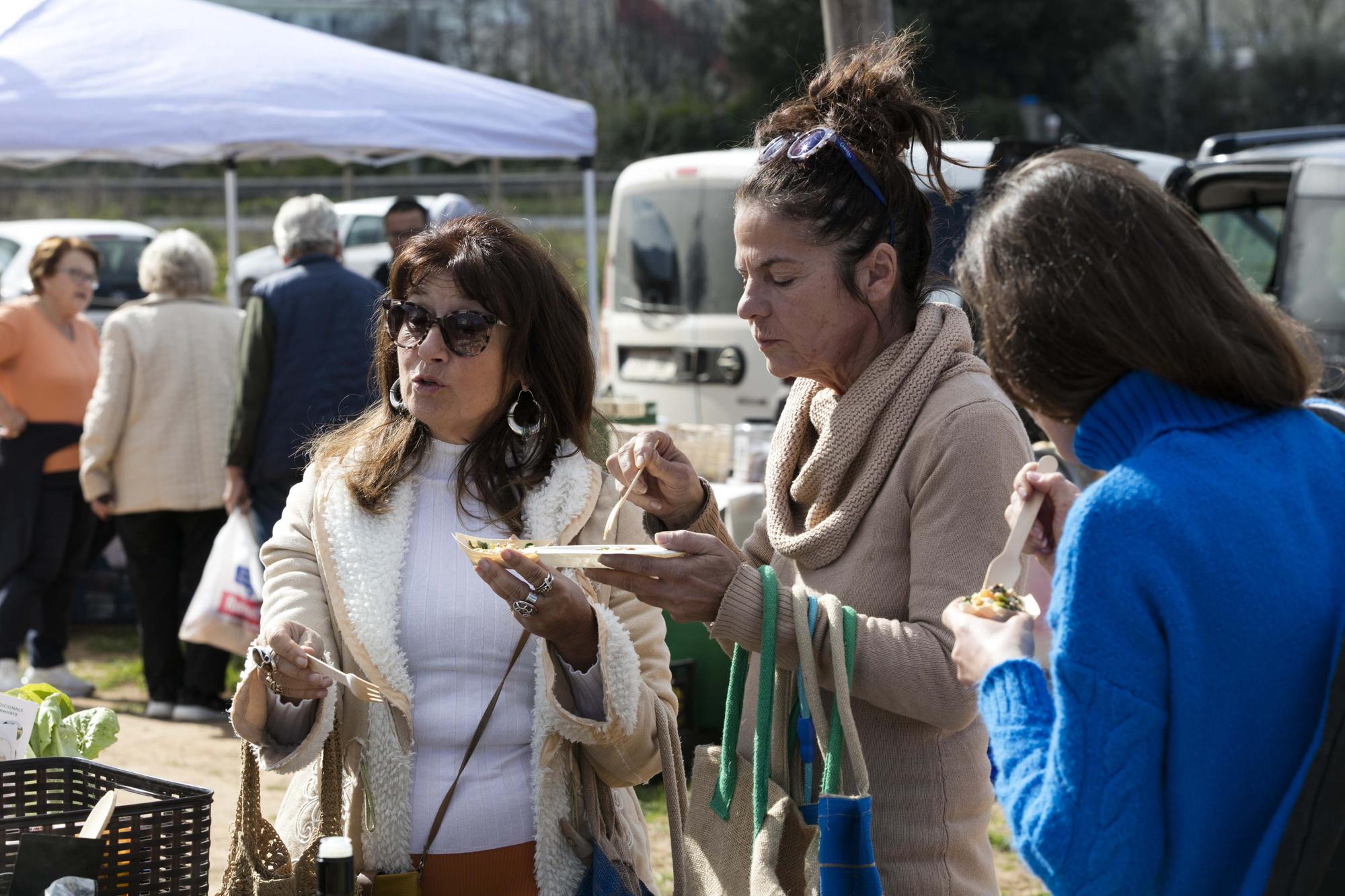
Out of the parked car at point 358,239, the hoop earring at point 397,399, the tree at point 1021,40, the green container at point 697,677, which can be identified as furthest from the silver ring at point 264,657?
the tree at point 1021,40

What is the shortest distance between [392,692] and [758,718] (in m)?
0.62

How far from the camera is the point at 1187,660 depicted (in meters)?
1.37

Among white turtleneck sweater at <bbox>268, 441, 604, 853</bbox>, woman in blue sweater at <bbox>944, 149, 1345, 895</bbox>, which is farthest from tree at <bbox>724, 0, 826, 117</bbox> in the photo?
woman in blue sweater at <bbox>944, 149, 1345, 895</bbox>

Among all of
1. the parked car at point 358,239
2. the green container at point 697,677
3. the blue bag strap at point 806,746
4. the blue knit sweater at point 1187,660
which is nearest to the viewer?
the blue knit sweater at point 1187,660

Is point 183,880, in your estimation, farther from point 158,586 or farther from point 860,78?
point 158,586

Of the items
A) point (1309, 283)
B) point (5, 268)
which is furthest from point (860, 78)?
point (5, 268)

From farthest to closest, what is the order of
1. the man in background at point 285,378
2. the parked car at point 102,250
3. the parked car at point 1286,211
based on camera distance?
1. the parked car at point 102,250
2. the parked car at point 1286,211
3. the man in background at point 285,378

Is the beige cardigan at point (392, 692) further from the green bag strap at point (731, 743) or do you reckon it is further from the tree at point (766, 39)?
the tree at point (766, 39)

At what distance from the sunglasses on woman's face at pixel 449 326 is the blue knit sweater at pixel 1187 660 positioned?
4.22ft

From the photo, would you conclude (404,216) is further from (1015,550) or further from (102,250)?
(102,250)

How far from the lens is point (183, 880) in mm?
1960

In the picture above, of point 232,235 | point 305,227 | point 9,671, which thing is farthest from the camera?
point 232,235

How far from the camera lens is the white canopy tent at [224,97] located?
20.0 feet

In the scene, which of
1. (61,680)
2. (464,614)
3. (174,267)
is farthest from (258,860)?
(61,680)
